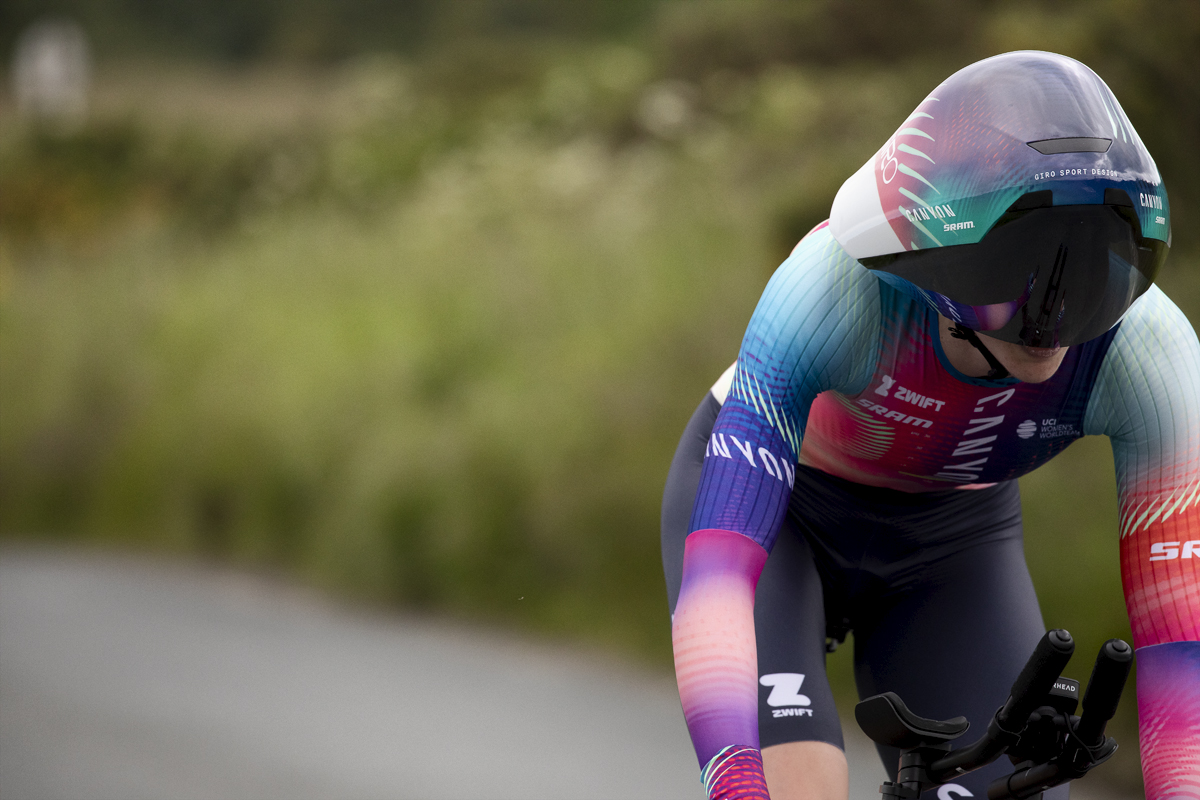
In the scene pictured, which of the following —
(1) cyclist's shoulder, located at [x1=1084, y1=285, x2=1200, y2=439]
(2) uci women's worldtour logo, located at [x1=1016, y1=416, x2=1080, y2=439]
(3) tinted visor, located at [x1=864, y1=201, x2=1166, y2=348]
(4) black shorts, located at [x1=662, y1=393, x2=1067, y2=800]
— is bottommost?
(4) black shorts, located at [x1=662, y1=393, x2=1067, y2=800]

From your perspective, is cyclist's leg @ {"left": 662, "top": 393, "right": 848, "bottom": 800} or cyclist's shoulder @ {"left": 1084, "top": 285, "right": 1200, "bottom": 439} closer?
cyclist's shoulder @ {"left": 1084, "top": 285, "right": 1200, "bottom": 439}

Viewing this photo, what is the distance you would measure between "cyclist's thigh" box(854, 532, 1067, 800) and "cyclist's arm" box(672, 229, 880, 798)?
24.7 inches

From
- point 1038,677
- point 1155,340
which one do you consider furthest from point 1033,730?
point 1155,340

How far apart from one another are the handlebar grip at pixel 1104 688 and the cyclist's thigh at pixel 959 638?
0.57 m

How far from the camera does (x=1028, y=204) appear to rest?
1484 millimetres

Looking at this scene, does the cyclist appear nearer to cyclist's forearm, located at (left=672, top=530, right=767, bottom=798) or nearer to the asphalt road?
cyclist's forearm, located at (left=672, top=530, right=767, bottom=798)

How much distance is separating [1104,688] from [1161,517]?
387mm

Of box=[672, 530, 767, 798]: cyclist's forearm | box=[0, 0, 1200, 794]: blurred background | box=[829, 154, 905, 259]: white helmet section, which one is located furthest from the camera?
box=[0, 0, 1200, 794]: blurred background

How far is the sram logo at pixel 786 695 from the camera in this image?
6.50 ft

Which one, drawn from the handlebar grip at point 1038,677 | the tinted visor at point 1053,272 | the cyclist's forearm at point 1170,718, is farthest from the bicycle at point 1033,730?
the tinted visor at point 1053,272

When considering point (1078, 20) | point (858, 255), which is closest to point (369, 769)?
point (858, 255)

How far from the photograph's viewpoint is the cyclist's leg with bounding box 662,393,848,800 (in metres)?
1.93

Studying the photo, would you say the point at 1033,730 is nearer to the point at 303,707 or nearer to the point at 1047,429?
the point at 1047,429

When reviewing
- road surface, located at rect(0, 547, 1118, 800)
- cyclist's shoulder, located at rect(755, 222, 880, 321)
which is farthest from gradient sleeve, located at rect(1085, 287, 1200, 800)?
road surface, located at rect(0, 547, 1118, 800)
